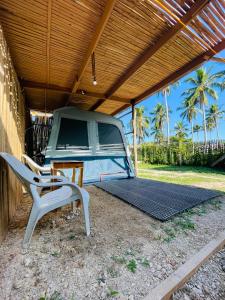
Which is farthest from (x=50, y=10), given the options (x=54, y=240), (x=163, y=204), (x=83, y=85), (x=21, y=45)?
(x=163, y=204)

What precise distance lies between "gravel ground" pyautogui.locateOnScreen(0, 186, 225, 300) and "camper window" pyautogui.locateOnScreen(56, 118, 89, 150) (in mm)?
2417

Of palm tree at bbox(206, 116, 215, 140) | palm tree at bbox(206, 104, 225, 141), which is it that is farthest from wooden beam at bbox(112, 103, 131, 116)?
palm tree at bbox(206, 116, 215, 140)

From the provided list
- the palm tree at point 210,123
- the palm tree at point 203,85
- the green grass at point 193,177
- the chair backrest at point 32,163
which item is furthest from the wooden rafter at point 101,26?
the palm tree at point 210,123

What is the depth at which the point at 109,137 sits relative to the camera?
512 centimetres

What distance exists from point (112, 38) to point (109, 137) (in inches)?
117

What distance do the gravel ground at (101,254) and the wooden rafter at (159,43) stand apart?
2.55 metres

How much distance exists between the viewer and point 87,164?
4.52 meters

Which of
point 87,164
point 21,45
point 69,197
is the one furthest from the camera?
point 87,164

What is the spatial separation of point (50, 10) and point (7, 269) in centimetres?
273

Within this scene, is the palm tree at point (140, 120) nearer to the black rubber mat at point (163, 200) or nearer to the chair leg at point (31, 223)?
the black rubber mat at point (163, 200)

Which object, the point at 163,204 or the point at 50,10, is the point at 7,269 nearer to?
the point at 163,204

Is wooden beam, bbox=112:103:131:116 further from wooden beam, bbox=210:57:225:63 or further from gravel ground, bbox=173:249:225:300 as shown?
gravel ground, bbox=173:249:225:300

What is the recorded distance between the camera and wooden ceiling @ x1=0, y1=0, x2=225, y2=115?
1972 mm

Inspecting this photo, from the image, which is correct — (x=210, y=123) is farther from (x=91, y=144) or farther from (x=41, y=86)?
(x=41, y=86)
